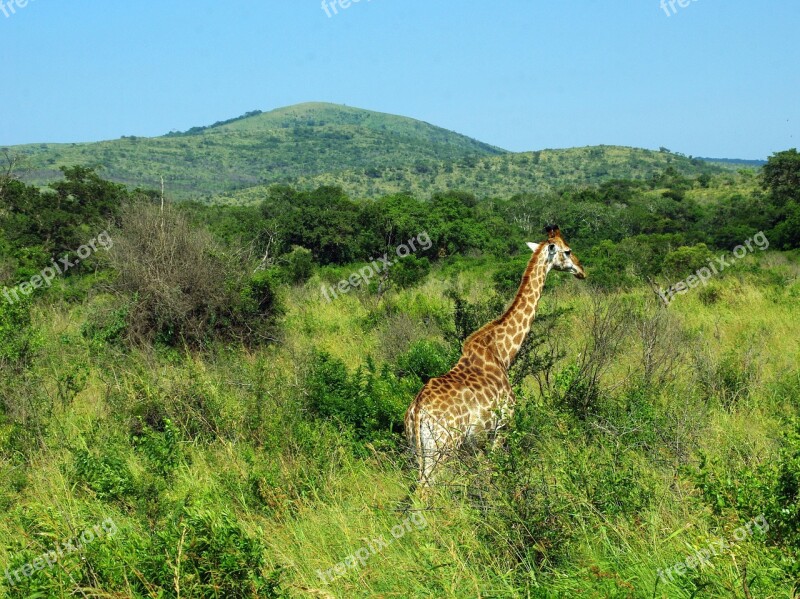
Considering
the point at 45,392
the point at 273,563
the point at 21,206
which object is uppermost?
the point at 21,206

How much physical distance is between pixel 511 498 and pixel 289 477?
1914mm

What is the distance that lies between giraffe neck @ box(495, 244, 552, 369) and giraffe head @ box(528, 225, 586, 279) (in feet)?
0.12

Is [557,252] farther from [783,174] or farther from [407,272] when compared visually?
[783,174]

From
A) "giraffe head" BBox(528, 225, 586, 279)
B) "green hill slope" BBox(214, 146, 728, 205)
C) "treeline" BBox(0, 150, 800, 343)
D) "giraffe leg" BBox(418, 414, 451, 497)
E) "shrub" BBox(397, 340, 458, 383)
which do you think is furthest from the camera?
"green hill slope" BBox(214, 146, 728, 205)

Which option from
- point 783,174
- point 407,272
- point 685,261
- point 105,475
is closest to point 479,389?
point 105,475

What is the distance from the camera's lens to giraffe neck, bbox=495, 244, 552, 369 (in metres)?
6.92

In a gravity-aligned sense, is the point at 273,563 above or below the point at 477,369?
below

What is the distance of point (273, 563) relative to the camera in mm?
4477

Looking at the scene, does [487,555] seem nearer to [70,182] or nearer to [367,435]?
[367,435]

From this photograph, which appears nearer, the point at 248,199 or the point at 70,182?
the point at 70,182

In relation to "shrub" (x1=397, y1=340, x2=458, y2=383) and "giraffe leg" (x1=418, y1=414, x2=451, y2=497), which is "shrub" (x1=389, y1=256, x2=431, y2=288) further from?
"giraffe leg" (x1=418, y1=414, x2=451, y2=497)

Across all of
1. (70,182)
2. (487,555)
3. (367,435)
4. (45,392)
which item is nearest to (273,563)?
(487,555)

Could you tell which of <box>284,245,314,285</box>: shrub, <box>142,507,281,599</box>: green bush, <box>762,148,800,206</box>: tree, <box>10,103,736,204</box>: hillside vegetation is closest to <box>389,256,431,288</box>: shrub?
<box>284,245,314,285</box>: shrub

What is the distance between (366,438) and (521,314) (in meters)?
1.69
